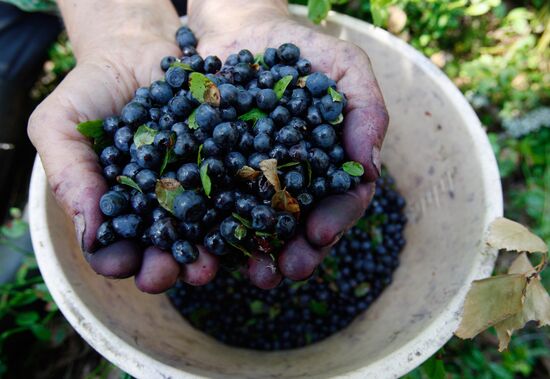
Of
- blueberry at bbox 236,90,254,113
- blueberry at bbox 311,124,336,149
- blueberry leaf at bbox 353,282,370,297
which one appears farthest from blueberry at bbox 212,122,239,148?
blueberry leaf at bbox 353,282,370,297

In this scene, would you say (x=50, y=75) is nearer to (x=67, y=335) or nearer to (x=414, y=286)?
(x=67, y=335)

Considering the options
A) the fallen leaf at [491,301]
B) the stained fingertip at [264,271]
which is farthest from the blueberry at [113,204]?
the fallen leaf at [491,301]

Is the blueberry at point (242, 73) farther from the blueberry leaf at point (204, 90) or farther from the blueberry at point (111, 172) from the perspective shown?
the blueberry at point (111, 172)

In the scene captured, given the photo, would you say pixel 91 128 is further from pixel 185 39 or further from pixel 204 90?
pixel 185 39

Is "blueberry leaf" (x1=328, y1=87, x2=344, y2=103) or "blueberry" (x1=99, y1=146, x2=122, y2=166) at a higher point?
"blueberry leaf" (x1=328, y1=87, x2=344, y2=103)

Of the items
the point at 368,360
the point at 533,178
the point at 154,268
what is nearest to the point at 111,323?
the point at 154,268

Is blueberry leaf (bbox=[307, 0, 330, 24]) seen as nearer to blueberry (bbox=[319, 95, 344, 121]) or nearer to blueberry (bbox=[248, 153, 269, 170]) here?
blueberry (bbox=[319, 95, 344, 121])

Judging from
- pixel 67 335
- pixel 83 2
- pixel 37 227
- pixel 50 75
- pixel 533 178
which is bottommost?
pixel 67 335
